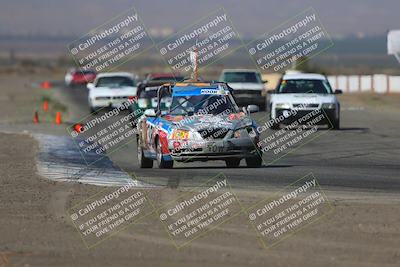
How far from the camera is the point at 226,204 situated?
1339 centimetres

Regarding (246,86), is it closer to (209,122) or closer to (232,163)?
(232,163)

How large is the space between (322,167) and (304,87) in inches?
500

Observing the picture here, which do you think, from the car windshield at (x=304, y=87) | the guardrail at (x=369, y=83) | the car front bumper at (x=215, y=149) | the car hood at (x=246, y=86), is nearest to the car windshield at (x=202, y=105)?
the car front bumper at (x=215, y=149)

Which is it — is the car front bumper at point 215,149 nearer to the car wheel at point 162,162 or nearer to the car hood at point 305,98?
the car wheel at point 162,162

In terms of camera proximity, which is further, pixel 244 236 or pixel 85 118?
pixel 85 118

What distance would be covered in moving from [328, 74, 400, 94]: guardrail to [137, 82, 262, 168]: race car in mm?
38538

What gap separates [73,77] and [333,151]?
6910 centimetres

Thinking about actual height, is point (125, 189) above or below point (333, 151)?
above

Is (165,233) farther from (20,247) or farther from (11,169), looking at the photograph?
(11,169)

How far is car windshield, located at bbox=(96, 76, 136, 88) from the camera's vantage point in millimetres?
41625

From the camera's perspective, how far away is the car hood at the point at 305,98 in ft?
99.0

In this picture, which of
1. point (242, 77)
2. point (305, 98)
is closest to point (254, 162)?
point (305, 98)

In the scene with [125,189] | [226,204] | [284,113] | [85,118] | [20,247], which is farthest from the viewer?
[85,118]

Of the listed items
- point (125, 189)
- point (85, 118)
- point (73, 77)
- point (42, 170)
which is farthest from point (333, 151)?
point (73, 77)
